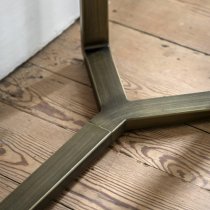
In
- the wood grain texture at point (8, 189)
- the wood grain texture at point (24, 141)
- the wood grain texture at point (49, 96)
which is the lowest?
the wood grain texture at point (8, 189)

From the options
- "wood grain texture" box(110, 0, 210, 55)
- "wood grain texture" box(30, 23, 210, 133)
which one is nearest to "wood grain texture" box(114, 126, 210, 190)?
"wood grain texture" box(30, 23, 210, 133)

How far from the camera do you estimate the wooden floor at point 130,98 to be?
85 cm

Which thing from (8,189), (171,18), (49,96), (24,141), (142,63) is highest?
(171,18)

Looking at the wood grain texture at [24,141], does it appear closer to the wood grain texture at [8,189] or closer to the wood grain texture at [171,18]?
the wood grain texture at [8,189]

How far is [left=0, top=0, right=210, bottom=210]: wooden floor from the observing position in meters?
0.85

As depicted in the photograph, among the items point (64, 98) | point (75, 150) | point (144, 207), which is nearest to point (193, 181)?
point (144, 207)

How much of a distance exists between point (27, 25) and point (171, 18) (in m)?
0.39

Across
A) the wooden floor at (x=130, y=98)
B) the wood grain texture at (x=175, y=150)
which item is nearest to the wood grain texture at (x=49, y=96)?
the wooden floor at (x=130, y=98)

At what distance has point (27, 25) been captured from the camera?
1048 millimetres

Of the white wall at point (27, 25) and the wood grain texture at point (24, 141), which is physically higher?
the white wall at point (27, 25)

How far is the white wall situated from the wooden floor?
3 cm

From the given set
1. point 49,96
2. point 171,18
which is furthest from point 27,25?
point 171,18

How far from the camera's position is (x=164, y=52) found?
3.68ft

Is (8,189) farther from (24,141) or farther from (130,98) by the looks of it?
(130,98)
